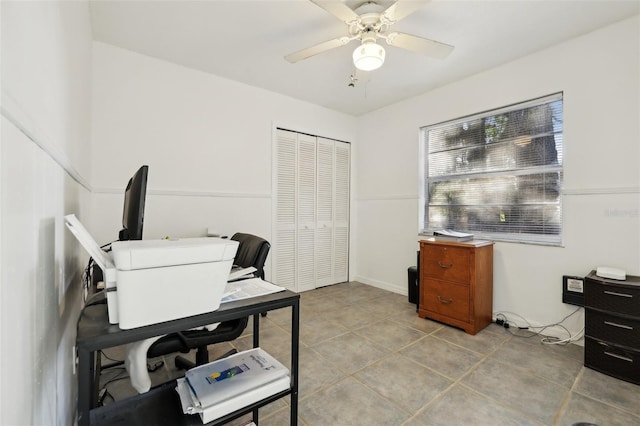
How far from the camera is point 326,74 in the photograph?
3008 millimetres

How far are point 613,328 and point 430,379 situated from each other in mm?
1309

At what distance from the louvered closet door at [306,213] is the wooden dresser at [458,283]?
1550 mm

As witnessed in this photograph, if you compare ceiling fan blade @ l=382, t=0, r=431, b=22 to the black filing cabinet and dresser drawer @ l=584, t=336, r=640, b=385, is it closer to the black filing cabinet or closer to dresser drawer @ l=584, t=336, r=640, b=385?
the black filing cabinet

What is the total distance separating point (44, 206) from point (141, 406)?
838mm

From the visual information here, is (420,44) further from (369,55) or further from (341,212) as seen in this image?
(341,212)

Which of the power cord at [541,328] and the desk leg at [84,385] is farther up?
the desk leg at [84,385]

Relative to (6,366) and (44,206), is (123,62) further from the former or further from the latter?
(6,366)

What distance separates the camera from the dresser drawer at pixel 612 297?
1811 mm

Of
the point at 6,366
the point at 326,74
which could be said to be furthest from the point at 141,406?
the point at 326,74

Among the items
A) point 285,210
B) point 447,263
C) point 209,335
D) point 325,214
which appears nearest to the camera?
point 209,335

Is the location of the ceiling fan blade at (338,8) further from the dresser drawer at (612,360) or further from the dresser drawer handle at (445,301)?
the dresser drawer at (612,360)

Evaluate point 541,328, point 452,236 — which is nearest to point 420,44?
point 452,236

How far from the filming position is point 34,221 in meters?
0.69

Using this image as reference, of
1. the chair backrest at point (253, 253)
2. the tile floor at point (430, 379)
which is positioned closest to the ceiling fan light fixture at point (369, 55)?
the chair backrest at point (253, 253)
